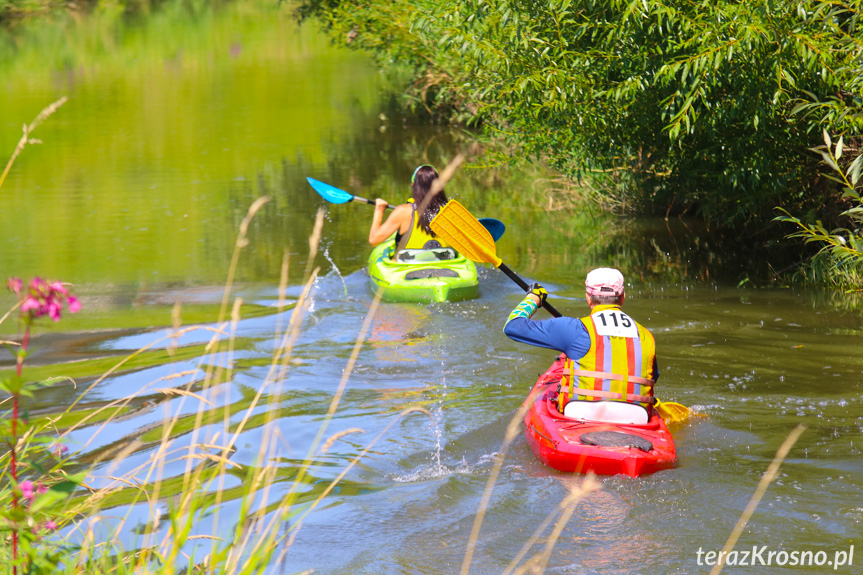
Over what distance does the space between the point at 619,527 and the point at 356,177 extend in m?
10.8

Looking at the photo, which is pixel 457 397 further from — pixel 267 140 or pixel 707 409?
pixel 267 140

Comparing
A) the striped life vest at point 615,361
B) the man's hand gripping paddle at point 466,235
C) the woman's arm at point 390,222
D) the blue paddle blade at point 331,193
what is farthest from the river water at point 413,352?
the man's hand gripping paddle at point 466,235

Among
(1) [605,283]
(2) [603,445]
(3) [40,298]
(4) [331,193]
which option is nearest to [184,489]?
(3) [40,298]

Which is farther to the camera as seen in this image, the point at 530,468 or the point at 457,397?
the point at 457,397

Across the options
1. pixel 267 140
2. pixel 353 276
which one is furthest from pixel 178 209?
pixel 267 140

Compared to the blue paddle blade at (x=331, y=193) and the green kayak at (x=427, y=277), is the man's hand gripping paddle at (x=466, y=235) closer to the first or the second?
the green kayak at (x=427, y=277)

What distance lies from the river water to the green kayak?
0.15 m

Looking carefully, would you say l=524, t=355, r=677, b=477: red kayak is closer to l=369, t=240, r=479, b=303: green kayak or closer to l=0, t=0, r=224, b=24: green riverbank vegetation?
l=369, t=240, r=479, b=303: green kayak

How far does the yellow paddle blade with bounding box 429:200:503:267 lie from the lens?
573 cm

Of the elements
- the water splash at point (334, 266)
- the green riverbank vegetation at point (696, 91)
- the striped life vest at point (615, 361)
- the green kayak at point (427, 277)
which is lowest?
the water splash at point (334, 266)

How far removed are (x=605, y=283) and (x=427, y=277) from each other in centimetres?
368

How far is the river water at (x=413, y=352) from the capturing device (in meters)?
4.25

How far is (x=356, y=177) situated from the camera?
47.1ft

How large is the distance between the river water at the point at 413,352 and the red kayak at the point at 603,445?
0.10m
